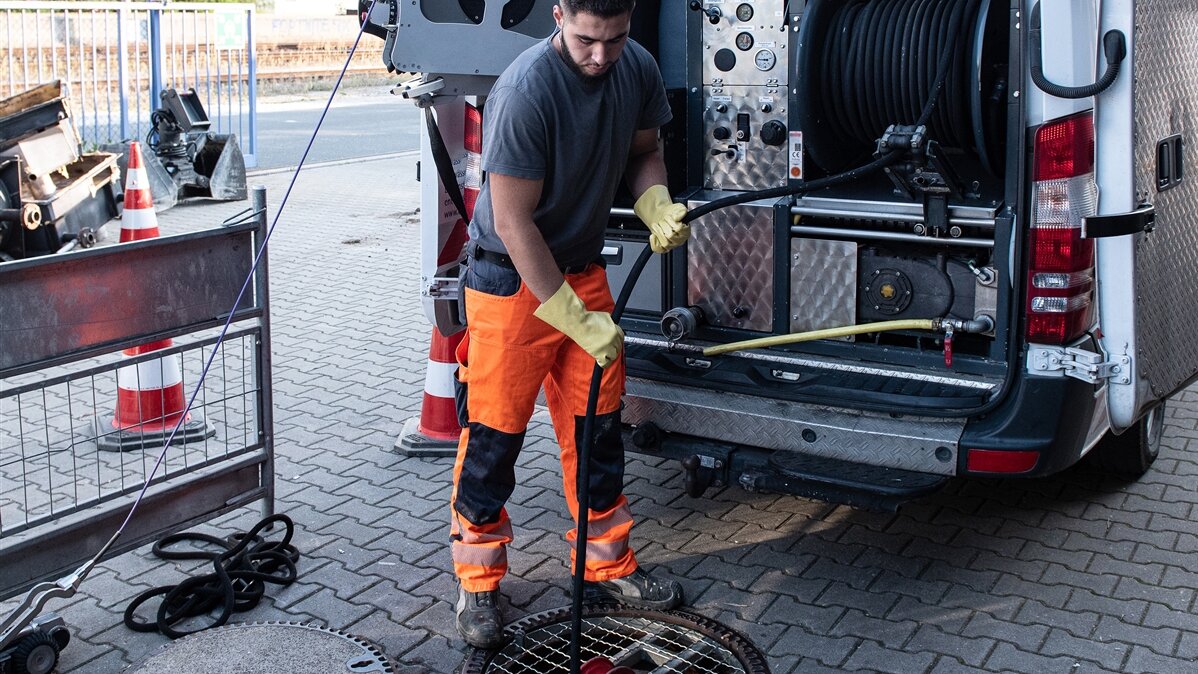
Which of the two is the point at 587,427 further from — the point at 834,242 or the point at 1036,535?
the point at 1036,535

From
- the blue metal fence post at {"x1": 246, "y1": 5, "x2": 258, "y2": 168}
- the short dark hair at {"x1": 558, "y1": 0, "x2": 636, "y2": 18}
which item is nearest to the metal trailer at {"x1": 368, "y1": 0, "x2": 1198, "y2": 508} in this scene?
the short dark hair at {"x1": 558, "y1": 0, "x2": 636, "y2": 18}

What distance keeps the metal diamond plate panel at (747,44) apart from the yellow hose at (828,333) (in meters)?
0.97

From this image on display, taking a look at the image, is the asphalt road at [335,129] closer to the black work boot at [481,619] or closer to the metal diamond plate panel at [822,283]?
the metal diamond plate panel at [822,283]

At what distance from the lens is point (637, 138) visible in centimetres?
399

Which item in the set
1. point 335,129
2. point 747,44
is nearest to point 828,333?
point 747,44

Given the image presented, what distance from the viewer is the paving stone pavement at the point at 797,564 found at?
3.79m

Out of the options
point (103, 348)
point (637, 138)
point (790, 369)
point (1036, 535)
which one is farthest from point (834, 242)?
point (103, 348)

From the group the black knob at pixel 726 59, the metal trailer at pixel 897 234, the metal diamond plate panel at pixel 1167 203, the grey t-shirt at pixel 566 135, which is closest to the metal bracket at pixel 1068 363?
the metal trailer at pixel 897 234

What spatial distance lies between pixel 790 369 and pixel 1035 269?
38.0 inches

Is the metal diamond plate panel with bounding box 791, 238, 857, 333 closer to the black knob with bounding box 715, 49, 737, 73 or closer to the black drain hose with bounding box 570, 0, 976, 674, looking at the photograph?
the black drain hose with bounding box 570, 0, 976, 674

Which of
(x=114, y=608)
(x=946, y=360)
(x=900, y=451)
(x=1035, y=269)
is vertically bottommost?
(x=114, y=608)

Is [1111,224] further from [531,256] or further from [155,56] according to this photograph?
[155,56]

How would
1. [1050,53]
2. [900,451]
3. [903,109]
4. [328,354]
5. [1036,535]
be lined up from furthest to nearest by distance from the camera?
[328,354], [1036,535], [903,109], [900,451], [1050,53]

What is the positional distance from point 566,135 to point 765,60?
1.28 meters
